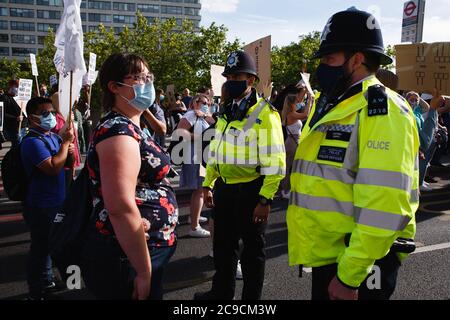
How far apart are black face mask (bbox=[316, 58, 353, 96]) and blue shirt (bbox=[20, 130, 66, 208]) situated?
90.8 inches

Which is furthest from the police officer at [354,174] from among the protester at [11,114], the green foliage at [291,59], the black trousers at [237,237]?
the green foliage at [291,59]

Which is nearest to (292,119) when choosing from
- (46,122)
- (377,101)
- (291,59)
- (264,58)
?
(264,58)

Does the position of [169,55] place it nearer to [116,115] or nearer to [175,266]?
[175,266]

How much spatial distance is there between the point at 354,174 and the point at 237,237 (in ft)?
5.47

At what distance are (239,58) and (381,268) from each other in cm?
211

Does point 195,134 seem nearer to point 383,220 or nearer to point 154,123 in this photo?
point 154,123

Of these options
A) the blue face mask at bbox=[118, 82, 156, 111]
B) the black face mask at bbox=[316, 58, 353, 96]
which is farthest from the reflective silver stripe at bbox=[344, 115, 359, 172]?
the blue face mask at bbox=[118, 82, 156, 111]

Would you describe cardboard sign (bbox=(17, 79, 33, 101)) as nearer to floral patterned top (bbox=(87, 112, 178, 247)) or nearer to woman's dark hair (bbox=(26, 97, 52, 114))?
woman's dark hair (bbox=(26, 97, 52, 114))

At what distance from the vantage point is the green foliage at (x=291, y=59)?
40219mm

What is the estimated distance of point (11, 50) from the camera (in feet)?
291

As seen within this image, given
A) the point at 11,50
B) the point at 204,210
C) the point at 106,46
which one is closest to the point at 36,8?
the point at 11,50

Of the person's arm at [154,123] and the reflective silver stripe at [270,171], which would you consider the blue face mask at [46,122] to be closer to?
the person's arm at [154,123]

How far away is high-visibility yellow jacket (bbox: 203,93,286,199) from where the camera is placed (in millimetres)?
3039

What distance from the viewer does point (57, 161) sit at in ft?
10.5
